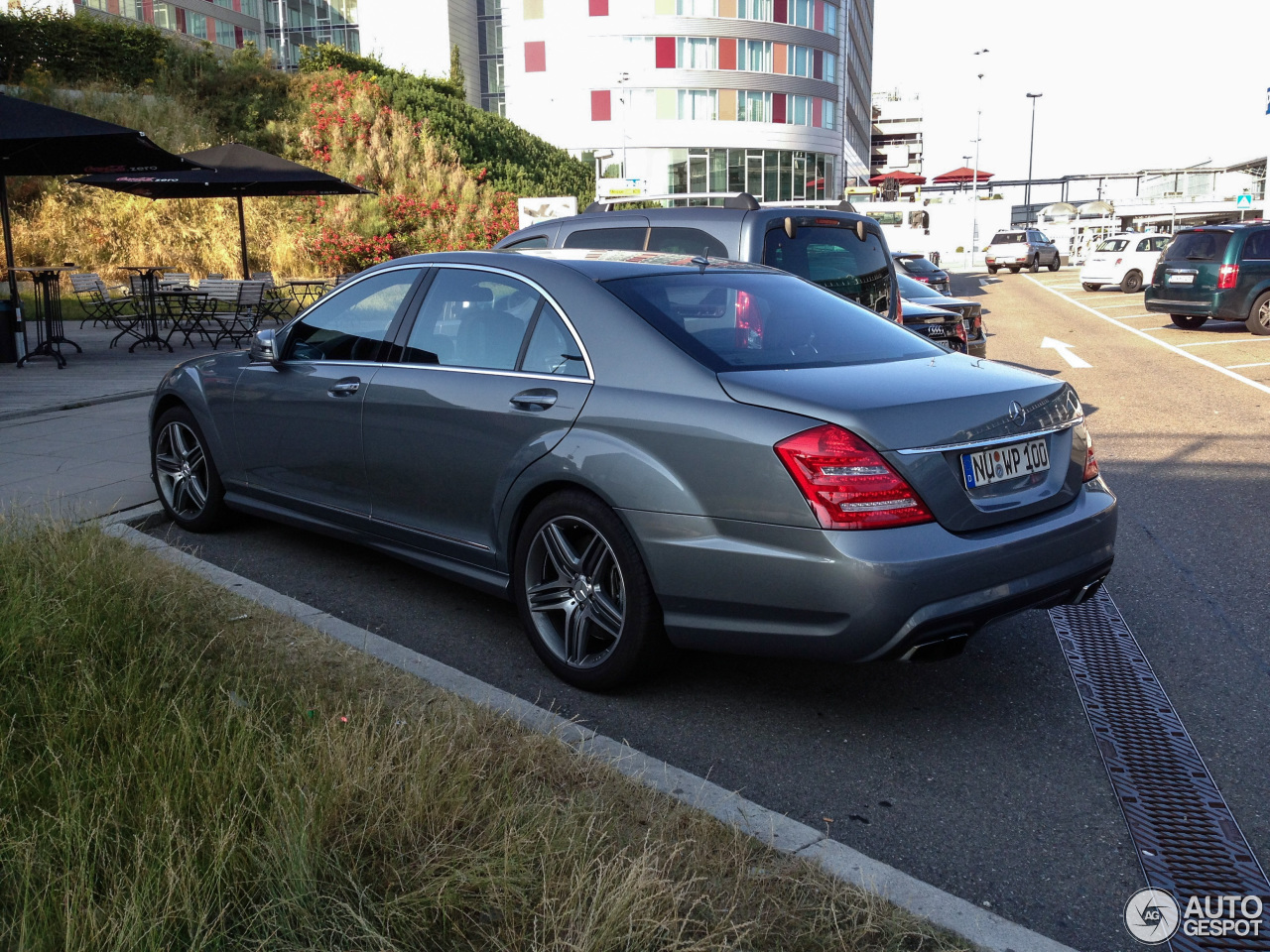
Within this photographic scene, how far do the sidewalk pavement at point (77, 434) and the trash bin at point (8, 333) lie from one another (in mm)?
184

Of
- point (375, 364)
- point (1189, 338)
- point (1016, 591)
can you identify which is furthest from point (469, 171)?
point (1016, 591)

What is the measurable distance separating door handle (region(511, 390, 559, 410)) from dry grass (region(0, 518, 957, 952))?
3.94 feet

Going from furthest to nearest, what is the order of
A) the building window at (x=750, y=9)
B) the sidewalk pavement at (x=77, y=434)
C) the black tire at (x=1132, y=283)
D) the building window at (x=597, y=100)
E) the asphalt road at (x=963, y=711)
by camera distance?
1. the building window at (x=597, y=100)
2. the building window at (x=750, y=9)
3. the black tire at (x=1132, y=283)
4. the sidewalk pavement at (x=77, y=434)
5. the asphalt road at (x=963, y=711)

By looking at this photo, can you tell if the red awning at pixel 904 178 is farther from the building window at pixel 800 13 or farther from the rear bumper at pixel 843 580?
the rear bumper at pixel 843 580

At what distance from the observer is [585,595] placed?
4.10m

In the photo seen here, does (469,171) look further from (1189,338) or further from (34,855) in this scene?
(34,855)

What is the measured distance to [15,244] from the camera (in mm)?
24078

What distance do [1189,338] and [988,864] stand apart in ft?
58.7

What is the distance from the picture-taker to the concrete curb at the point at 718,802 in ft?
8.59

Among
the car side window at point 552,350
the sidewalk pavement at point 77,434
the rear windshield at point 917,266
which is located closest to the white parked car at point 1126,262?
the rear windshield at point 917,266

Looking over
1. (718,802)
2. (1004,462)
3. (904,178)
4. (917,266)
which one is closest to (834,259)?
(1004,462)

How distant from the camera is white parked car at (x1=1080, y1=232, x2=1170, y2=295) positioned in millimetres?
31234

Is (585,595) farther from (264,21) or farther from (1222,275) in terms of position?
(264,21)

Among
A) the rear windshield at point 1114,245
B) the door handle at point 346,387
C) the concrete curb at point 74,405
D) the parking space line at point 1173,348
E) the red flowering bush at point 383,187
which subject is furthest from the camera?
the rear windshield at point 1114,245
